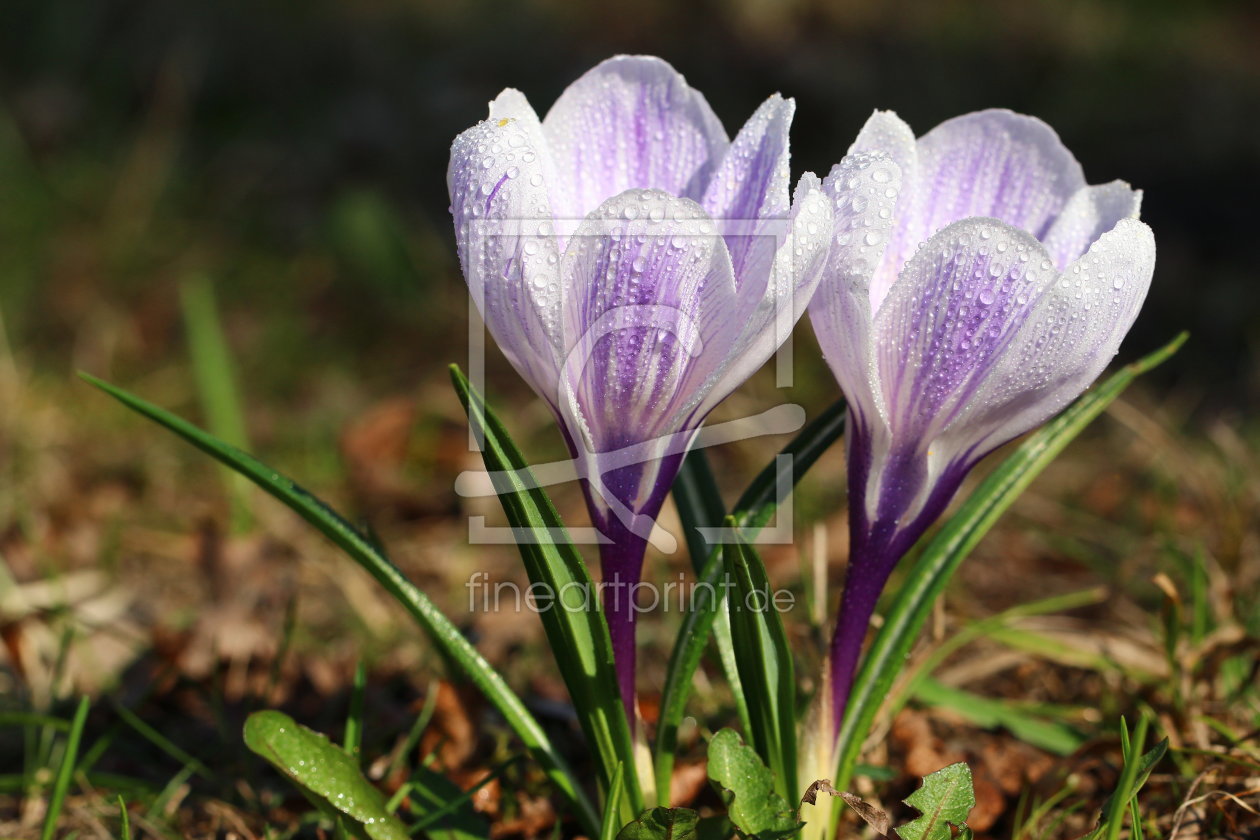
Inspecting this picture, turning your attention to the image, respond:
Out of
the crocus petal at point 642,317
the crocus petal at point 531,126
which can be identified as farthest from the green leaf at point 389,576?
the crocus petal at point 531,126

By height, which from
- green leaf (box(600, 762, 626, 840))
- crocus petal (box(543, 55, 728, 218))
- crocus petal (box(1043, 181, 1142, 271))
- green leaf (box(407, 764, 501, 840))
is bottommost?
green leaf (box(407, 764, 501, 840))

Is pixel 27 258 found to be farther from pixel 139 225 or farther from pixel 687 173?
pixel 687 173

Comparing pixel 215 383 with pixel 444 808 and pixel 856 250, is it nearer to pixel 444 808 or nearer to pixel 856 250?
pixel 444 808

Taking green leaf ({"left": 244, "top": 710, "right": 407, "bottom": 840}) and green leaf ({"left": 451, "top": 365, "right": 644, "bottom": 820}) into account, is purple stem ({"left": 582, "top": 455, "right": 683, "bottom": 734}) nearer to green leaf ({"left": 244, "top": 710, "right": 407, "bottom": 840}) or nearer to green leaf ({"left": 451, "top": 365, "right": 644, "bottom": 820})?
green leaf ({"left": 451, "top": 365, "right": 644, "bottom": 820})

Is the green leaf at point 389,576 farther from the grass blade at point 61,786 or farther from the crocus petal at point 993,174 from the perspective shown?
the crocus petal at point 993,174

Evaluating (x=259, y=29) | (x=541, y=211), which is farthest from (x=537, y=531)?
(x=259, y=29)

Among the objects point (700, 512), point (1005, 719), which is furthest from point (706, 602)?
point (1005, 719)

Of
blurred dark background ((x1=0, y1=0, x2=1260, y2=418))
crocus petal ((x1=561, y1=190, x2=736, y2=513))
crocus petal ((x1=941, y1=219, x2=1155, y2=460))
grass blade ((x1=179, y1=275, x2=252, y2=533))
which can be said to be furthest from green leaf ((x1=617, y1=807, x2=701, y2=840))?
blurred dark background ((x1=0, y1=0, x2=1260, y2=418))
